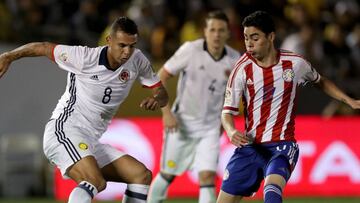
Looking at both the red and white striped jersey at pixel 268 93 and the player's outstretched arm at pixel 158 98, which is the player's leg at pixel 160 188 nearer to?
the player's outstretched arm at pixel 158 98

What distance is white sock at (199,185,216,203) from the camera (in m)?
10.1

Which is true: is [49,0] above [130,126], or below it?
above

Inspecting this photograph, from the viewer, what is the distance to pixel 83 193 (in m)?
7.91

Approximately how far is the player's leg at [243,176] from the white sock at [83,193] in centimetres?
109

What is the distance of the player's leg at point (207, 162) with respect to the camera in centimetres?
1019

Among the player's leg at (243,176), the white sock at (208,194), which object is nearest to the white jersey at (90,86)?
the player's leg at (243,176)

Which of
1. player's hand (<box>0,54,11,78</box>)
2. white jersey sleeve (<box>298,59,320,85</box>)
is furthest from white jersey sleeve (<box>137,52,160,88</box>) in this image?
white jersey sleeve (<box>298,59,320,85</box>)

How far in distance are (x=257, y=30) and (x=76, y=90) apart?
5.24ft

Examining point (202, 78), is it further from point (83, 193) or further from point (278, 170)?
point (83, 193)

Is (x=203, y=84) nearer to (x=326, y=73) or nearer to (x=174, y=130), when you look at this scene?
(x=174, y=130)

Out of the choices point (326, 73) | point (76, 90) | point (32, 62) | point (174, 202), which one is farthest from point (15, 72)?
point (76, 90)

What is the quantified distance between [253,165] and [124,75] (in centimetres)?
131

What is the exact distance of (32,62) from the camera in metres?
15.0

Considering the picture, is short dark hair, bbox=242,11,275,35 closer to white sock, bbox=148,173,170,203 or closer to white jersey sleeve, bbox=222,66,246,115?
white jersey sleeve, bbox=222,66,246,115
